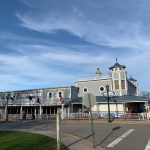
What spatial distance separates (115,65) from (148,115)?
1469cm

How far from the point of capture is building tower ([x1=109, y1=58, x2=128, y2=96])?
4381cm

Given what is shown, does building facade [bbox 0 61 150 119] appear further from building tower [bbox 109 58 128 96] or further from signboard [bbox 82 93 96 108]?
signboard [bbox 82 93 96 108]

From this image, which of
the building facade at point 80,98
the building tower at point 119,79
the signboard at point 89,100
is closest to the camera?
the signboard at point 89,100

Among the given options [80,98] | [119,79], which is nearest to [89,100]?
[80,98]

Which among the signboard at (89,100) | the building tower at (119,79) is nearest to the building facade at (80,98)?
the building tower at (119,79)

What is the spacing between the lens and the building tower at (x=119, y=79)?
43.8 metres

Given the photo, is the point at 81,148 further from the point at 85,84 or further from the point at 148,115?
the point at 85,84

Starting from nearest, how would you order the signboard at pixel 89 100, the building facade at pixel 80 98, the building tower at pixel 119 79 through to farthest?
the signboard at pixel 89 100 < the building facade at pixel 80 98 < the building tower at pixel 119 79

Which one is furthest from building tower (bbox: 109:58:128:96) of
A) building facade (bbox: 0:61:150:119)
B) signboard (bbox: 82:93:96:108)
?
signboard (bbox: 82:93:96:108)

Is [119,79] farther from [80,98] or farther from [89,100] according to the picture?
[89,100]

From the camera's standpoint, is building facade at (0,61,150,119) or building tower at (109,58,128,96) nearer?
building facade at (0,61,150,119)

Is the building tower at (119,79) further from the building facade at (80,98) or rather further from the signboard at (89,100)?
the signboard at (89,100)

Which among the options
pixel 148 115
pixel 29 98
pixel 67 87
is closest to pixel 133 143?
pixel 148 115

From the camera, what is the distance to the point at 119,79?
1741 inches
